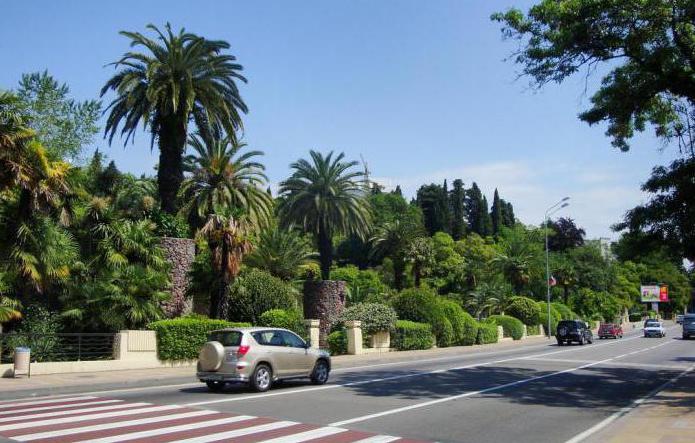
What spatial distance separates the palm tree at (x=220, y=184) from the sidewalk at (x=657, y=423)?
26.8m

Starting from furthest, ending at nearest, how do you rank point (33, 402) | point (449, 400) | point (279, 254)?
point (279, 254), point (449, 400), point (33, 402)

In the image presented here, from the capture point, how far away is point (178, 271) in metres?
29.3

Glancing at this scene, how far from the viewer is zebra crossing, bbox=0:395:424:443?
30.7 ft

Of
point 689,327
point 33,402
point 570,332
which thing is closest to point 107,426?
point 33,402

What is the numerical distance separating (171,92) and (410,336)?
18431 mm

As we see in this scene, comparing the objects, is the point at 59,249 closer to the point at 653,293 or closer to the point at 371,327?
the point at 371,327

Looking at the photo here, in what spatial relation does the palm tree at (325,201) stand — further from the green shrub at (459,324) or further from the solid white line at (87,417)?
the solid white line at (87,417)

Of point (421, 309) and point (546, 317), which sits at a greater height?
point (421, 309)

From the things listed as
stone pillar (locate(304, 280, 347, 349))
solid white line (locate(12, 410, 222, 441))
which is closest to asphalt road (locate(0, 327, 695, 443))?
solid white line (locate(12, 410, 222, 441))

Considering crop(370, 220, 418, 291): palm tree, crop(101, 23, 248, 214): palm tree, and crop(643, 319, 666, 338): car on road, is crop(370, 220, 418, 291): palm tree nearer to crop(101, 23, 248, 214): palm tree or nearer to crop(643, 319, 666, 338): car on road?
crop(643, 319, 666, 338): car on road

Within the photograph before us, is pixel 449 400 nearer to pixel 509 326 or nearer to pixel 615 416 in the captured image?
pixel 615 416

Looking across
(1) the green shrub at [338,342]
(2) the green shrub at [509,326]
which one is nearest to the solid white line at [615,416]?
(1) the green shrub at [338,342]

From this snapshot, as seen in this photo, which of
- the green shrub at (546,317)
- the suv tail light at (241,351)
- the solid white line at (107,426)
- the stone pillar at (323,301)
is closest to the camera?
the solid white line at (107,426)

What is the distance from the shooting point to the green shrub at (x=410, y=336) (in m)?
34.4
